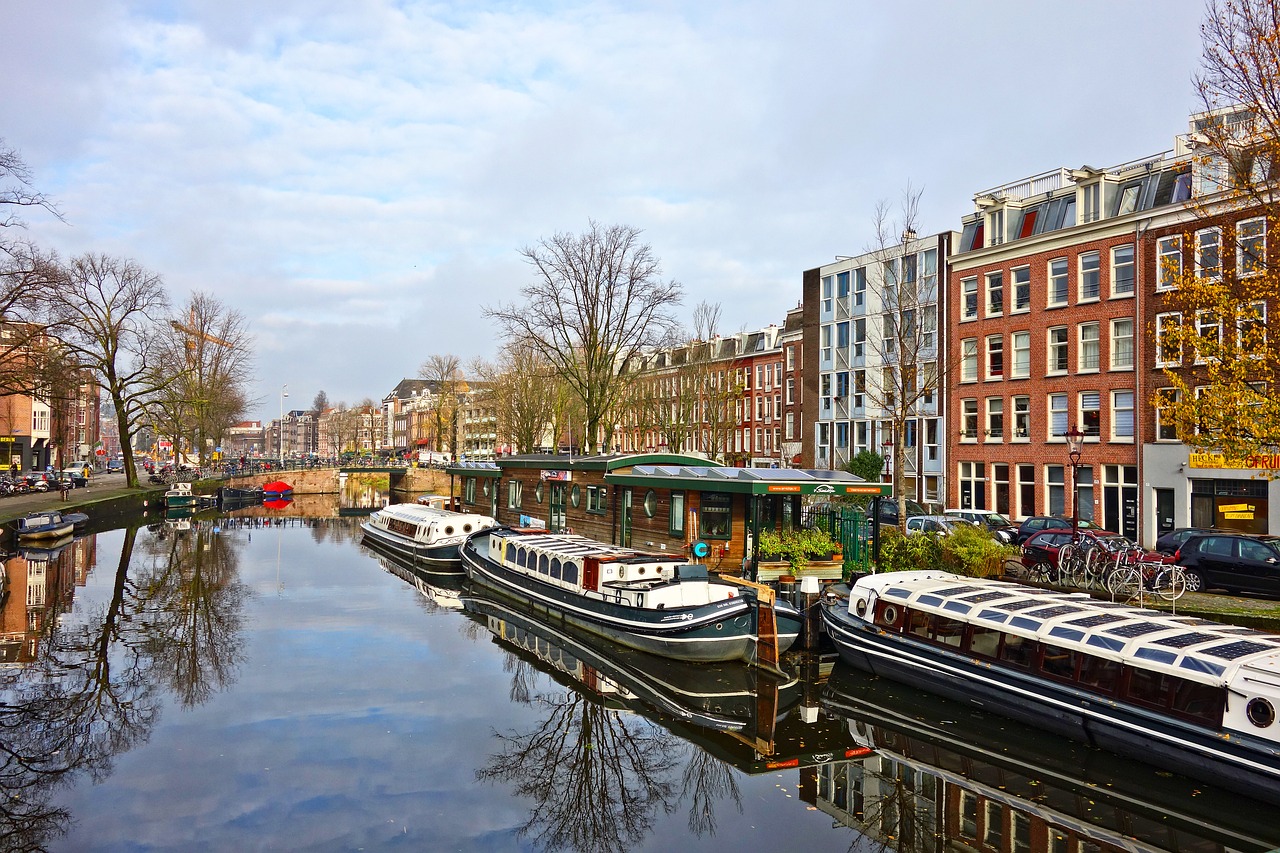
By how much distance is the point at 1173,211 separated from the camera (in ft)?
119

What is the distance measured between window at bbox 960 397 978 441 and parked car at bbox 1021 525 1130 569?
1797 centimetres

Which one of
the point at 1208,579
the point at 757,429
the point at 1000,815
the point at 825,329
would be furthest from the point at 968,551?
the point at 757,429

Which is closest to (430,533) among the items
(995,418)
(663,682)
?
(663,682)

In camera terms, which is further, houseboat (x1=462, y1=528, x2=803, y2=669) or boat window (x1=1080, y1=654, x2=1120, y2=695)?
houseboat (x1=462, y1=528, x2=803, y2=669)

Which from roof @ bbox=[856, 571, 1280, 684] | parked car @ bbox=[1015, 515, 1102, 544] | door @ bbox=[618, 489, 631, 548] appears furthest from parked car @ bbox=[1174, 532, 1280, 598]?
door @ bbox=[618, 489, 631, 548]

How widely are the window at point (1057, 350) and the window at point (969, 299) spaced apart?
16.0 ft

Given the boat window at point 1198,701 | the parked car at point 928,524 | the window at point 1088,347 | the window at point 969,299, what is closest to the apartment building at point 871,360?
the window at point 969,299

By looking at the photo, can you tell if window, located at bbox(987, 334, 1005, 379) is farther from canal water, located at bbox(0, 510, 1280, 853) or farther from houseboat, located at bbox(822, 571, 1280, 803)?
canal water, located at bbox(0, 510, 1280, 853)

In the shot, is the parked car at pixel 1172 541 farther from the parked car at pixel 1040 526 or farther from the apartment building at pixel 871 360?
the apartment building at pixel 871 360

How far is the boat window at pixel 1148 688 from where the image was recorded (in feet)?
45.9

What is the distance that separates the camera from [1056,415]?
136ft

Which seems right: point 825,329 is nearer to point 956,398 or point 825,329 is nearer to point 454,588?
point 956,398

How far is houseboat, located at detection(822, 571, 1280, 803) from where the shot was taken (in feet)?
42.3

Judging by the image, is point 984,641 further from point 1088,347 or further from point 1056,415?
point 1056,415
